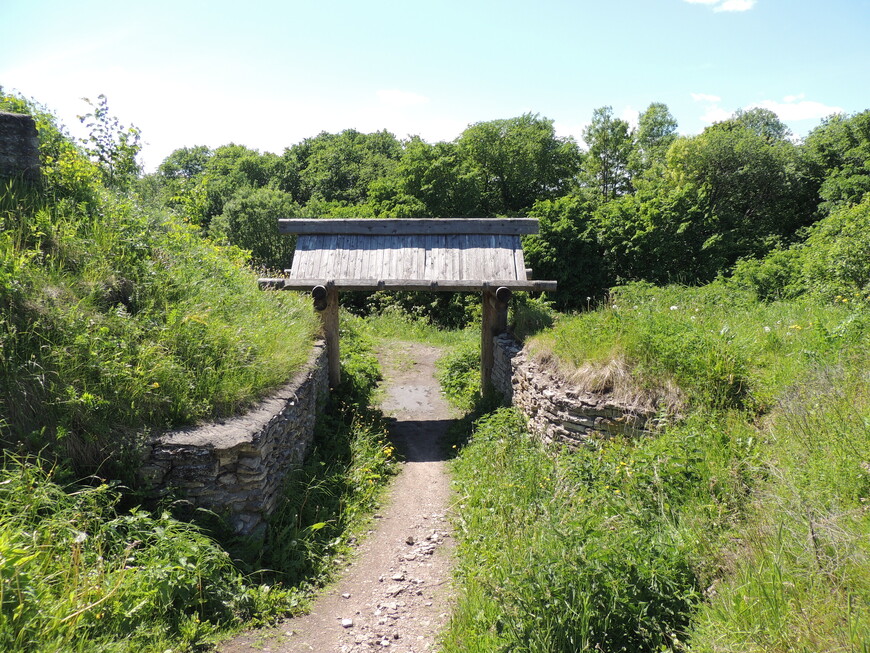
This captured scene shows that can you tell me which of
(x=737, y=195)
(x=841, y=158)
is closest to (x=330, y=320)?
(x=737, y=195)

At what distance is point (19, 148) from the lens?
6949 millimetres

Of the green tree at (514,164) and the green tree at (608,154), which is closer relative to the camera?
the green tree at (514,164)

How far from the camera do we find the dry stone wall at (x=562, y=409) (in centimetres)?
636

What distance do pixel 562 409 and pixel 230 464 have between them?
412 centimetres

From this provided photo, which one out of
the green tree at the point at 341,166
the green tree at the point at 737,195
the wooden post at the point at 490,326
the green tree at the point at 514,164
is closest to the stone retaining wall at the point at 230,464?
the wooden post at the point at 490,326

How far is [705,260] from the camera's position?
21047mm

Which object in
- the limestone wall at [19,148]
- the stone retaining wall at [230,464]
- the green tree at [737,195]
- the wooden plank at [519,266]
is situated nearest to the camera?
the stone retaining wall at [230,464]

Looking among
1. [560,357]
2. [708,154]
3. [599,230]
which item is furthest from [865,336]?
[708,154]

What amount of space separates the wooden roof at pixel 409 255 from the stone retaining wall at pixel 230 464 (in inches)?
146

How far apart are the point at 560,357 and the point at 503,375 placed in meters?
2.19

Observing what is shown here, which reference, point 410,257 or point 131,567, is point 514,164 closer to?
point 410,257

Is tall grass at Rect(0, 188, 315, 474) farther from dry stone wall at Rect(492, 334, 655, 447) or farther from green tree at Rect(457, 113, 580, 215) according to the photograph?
green tree at Rect(457, 113, 580, 215)

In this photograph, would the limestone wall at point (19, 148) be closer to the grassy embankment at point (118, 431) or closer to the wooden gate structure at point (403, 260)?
the grassy embankment at point (118, 431)

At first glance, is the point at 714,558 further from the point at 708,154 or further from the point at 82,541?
the point at 708,154
